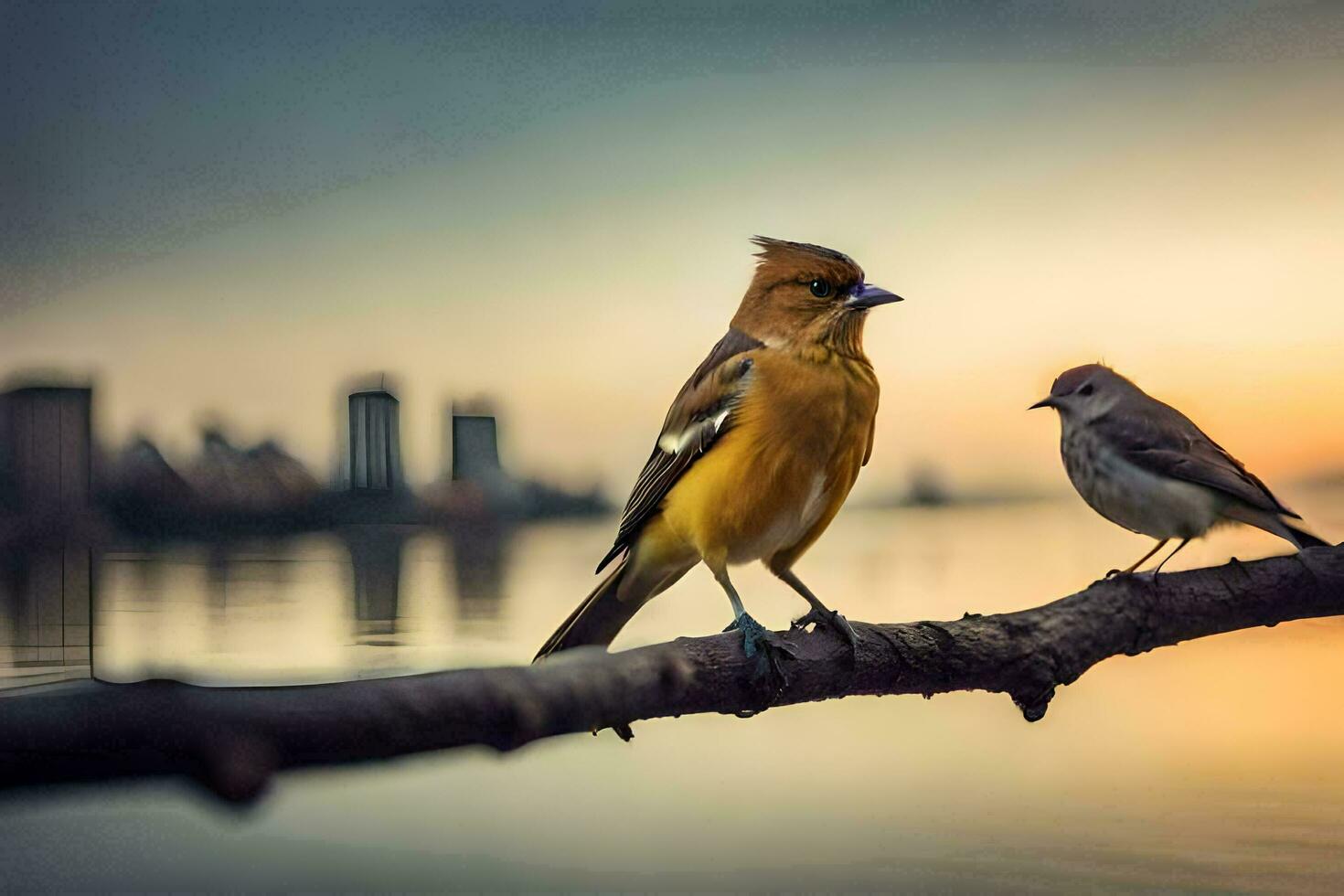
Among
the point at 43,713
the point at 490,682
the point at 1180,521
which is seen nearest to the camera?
the point at 43,713

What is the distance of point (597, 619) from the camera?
154 centimetres

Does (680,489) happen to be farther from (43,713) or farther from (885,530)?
(43,713)

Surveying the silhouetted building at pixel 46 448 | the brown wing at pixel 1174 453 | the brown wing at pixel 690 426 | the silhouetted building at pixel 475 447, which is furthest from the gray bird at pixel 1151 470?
the silhouetted building at pixel 46 448

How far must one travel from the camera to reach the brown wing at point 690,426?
148 cm

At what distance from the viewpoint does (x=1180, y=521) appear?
1650mm

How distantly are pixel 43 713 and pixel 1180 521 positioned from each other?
134 centimetres

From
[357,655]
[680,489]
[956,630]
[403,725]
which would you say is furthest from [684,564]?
[403,725]

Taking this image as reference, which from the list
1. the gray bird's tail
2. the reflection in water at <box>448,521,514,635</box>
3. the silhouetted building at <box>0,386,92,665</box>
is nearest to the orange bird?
the reflection in water at <box>448,521,514,635</box>

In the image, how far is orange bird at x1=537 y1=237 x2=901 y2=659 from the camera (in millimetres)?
1434

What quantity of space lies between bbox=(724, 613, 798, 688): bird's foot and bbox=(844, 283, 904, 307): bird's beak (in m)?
0.38

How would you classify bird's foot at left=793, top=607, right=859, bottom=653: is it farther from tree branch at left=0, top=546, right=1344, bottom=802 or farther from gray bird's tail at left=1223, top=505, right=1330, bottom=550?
gray bird's tail at left=1223, top=505, right=1330, bottom=550

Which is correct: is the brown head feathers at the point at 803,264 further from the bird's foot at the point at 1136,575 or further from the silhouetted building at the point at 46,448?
the silhouetted building at the point at 46,448

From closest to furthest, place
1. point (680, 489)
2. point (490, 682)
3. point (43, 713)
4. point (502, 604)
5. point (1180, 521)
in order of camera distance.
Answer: point (43, 713) < point (490, 682) < point (680, 489) < point (1180, 521) < point (502, 604)

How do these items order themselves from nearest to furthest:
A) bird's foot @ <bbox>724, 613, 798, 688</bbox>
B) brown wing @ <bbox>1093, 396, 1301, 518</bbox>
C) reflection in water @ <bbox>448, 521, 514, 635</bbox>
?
bird's foot @ <bbox>724, 613, 798, 688</bbox> → brown wing @ <bbox>1093, 396, 1301, 518</bbox> → reflection in water @ <bbox>448, 521, 514, 635</bbox>
